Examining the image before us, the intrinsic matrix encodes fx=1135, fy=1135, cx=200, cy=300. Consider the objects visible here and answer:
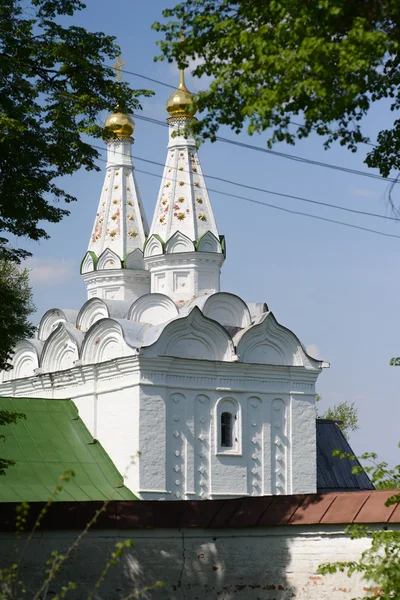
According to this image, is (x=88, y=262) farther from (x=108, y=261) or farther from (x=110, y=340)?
(x=110, y=340)

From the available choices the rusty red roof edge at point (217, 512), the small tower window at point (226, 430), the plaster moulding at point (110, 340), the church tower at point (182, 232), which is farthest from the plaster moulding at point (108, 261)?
the rusty red roof edge at point (217, 512)

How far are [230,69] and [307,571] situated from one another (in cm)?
592

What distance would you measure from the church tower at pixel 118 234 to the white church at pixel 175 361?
3cm

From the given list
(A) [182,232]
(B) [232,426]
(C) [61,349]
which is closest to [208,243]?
(A) [182,232]

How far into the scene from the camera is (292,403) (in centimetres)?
2075

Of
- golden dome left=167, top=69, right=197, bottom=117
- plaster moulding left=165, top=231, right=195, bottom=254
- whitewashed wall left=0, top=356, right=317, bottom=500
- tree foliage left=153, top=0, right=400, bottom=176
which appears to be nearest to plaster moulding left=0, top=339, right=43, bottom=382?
whitewashed wall left=0, top=356, right=317, bottom=500

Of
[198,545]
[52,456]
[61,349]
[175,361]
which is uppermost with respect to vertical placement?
[61,349]

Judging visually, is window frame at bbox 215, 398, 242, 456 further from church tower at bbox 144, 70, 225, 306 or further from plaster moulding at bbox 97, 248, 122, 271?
plaster moulding at bbox 97, 248, 122, 271

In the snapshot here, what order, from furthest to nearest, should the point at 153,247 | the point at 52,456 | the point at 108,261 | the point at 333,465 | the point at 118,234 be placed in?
the point at 333,465
the point at 118,234
the point at 108,261
the point at 153,247
the point at 52,456

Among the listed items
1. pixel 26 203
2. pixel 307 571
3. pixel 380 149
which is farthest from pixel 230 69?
pixel 307 571

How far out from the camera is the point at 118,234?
22.4 m

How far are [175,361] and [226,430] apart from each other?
5.57ft

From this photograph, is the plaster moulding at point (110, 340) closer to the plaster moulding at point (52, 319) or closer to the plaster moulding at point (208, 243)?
the plaster moulding at point (52, 319)

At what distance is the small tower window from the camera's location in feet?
65.6
